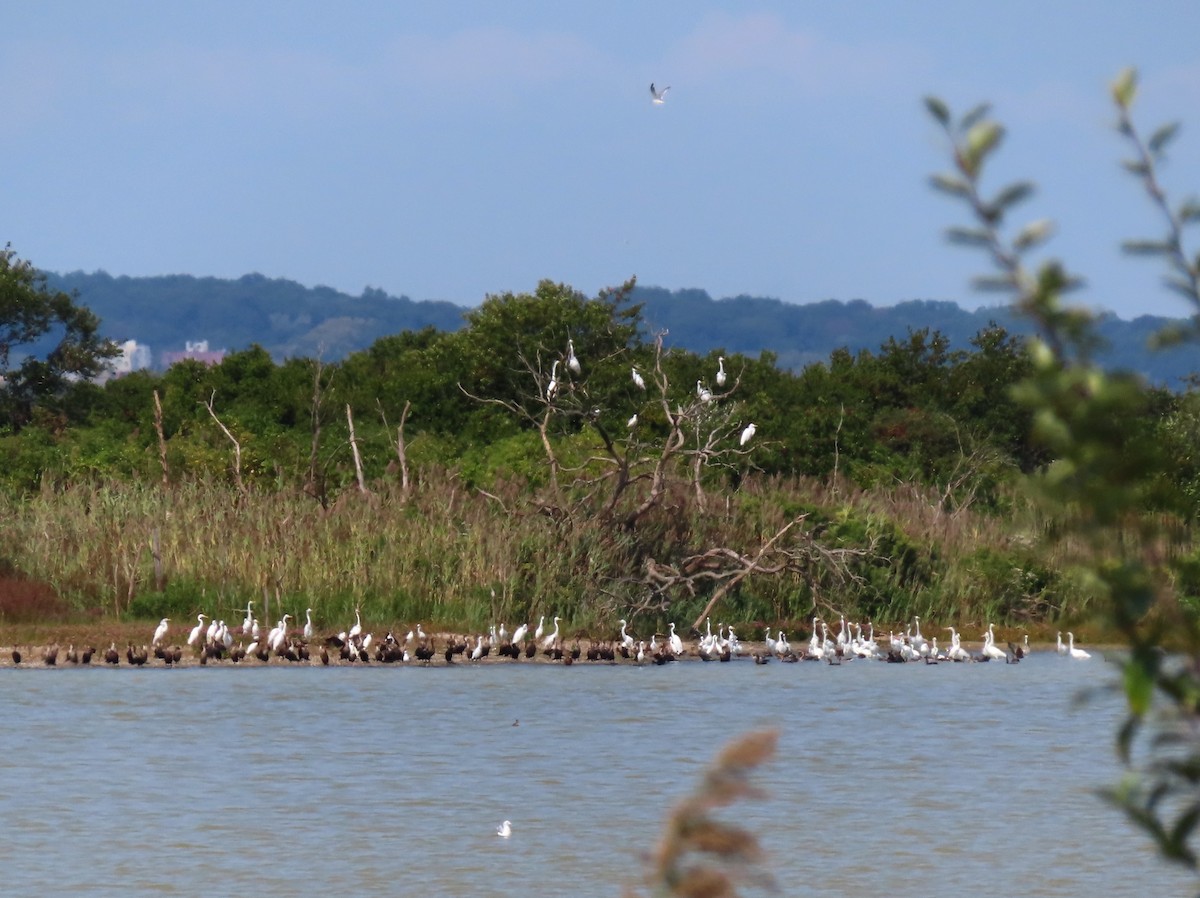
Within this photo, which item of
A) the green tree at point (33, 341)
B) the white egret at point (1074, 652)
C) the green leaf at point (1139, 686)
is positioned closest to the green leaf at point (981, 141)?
the green leaf at point (1139, 686)

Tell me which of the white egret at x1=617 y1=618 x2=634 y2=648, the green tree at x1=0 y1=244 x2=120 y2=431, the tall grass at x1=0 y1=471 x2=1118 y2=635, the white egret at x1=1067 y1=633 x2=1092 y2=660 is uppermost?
the green tree at x1=0 y1=244 x2=120 y2=431

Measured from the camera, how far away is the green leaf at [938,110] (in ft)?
8.06

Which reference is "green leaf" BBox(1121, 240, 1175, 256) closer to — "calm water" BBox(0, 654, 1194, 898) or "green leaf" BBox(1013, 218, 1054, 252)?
"green leaf" BBox(1013, 218, 1054, 252)

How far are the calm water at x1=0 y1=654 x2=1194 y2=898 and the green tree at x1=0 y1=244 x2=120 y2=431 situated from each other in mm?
21221

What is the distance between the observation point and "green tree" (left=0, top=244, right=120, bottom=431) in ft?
144

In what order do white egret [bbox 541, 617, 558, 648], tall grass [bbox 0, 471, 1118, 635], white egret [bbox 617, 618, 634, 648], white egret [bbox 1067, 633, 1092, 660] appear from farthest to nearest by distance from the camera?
white egret [bbox 1067, 633, 1092, 660]
tall grass [bbox 0, 471, 1118, 635]
white egret [bbox 617, 618, 634, 648]
white egret [bbox 541, 617, 558, 648]

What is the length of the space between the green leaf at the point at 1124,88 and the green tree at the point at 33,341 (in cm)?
4269

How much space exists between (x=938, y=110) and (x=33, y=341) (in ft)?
147

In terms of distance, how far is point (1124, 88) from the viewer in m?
2.52

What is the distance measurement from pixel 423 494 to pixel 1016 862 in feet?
54.5

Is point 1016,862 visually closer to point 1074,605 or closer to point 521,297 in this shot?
point 1074,605

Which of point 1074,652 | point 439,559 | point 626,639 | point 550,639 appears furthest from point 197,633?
point 1074,652

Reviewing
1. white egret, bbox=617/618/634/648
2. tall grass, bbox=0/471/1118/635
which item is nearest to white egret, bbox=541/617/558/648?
white egret, bbox=617/618/634/648

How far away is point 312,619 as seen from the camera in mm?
26812
